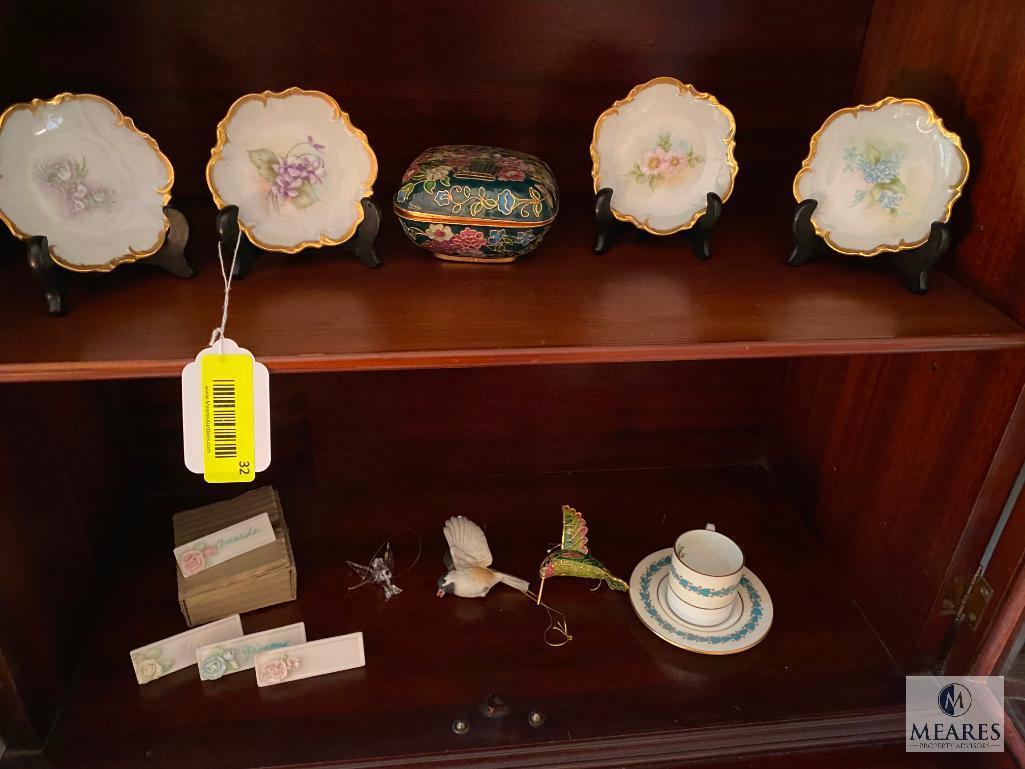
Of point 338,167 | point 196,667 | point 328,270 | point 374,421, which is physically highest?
point 338,167

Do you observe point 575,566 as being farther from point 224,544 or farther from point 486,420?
point 224,544

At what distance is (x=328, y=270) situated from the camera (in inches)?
34.3

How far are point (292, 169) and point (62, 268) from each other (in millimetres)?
243

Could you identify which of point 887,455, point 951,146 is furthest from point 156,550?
point 951,146

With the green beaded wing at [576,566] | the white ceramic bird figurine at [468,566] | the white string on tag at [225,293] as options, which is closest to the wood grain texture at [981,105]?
the green beaded wing at [576,566]

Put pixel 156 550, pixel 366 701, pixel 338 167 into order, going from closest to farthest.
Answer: pixel 338 167, pixel 366 701, pixel 156 550

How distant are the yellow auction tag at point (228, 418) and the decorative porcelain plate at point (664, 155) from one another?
1.48ft

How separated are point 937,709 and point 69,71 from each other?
1284 millimetres

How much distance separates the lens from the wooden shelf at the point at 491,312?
0.73 m

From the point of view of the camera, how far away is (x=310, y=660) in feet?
3.21

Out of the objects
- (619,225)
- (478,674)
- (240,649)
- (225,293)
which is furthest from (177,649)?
(619,225)

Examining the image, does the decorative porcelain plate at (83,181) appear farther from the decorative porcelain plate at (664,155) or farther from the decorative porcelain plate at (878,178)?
the decorative porcelain plate at (878,178)

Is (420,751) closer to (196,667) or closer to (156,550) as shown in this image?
(196,667)

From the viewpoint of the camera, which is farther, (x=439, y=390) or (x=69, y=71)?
(x=439, y=390)
